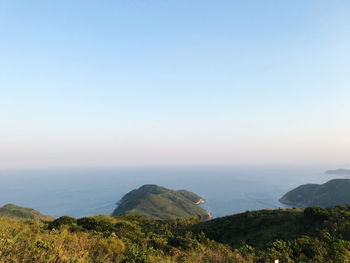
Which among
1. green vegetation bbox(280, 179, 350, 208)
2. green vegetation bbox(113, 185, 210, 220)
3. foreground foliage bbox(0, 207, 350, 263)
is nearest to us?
foreground foliage bbox(0, 207, 350, 263)

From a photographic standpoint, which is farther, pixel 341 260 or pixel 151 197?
pixel 151 197

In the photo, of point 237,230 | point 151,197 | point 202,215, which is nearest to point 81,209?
point 151,197

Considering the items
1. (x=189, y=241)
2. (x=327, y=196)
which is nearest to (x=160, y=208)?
(x=327, y=196)

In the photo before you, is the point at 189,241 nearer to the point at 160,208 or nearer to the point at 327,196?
the point at 160,208

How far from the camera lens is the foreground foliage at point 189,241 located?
22.8 ft

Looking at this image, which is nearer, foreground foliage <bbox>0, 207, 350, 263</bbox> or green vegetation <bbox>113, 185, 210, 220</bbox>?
foreground foliage <bbox>0, 207, 350, 263</bbox>

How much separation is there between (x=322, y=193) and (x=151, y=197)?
171 m

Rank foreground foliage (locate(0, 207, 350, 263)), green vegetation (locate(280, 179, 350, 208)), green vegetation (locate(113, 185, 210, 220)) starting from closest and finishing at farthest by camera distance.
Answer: foreground foliage (locate(0, 207, 350, 263))
green vegetation (locate(113, 185, 210, 220))
green vegetation (locate(280, 179, 350, 208))

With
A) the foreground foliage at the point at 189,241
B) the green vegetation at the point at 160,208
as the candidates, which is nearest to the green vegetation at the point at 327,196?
the green vegetation at the point at 160,208

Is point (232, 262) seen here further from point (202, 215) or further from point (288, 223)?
point (202, 215)

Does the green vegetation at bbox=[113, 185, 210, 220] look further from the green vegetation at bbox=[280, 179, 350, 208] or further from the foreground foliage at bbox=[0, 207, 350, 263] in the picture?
the foreground foliage at bbox=[0, 207, 350, 263]

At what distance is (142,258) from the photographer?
7.69m

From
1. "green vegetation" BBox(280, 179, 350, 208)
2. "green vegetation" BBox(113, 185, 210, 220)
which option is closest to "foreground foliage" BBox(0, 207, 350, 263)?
"green vegetation" BBox(113, 185, 210, 220)

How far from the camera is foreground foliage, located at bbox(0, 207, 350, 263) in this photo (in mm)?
6952
